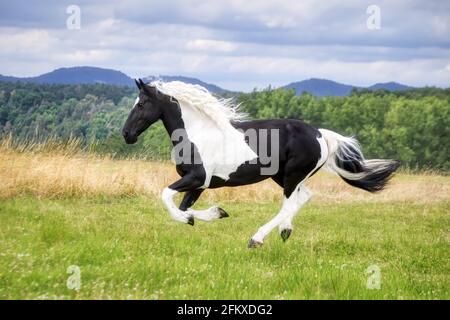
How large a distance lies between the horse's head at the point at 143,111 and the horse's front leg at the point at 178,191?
3.09 ft

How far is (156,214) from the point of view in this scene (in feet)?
38.8

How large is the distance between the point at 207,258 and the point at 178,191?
1.22 m

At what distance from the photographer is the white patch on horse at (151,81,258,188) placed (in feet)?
26.3

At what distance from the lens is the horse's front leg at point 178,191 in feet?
25.2

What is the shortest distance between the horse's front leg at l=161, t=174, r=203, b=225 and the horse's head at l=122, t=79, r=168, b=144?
94cm

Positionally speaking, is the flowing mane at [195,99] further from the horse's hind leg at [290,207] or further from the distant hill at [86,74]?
the distant hill at [86,74]

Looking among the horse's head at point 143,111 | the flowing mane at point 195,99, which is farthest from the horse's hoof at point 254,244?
the horse's head at point 143,111

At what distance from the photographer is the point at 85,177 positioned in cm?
1444

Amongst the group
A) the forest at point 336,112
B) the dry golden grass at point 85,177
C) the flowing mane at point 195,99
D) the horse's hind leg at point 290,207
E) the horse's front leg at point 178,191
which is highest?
the flowing mane at point 195,99

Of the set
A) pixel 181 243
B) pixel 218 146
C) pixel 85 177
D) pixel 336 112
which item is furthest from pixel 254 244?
pixel 336 112

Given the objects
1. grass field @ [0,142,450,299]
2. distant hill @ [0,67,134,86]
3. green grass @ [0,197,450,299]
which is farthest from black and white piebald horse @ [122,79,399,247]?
distant hill @ [0,67,134,86]

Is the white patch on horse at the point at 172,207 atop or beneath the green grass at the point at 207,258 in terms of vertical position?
atop

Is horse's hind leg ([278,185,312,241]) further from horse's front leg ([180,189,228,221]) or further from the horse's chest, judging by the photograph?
the horse's chest

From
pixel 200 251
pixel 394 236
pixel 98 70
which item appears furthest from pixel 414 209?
pixel 98 70
